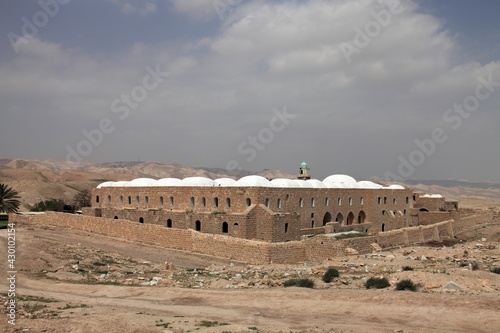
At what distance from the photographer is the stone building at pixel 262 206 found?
23.8m

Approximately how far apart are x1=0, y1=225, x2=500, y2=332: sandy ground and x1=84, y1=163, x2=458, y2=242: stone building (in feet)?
17.4

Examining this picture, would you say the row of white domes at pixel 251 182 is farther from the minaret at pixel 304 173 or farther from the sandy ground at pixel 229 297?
the sandy ground at pixel 229 297

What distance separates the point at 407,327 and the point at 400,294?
6.13 feet

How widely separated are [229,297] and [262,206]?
12.1m

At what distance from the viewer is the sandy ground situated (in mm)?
9023

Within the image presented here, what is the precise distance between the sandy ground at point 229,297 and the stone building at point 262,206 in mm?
5298

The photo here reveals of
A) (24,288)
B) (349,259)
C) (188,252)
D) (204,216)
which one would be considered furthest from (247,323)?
(204,216)

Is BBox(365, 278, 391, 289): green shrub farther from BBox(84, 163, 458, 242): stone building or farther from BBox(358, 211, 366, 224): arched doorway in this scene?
BBox(358, 211, 366, 224): arched doorway

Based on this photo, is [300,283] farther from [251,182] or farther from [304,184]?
[304,184]

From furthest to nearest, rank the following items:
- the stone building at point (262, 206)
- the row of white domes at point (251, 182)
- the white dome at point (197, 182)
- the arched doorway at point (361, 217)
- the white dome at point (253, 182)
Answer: the arched doorway at point (361, 217)
the white dome at point (197, 182)
the row of white domes at point (251, 182)
the white dome at point (253, 182)
the stone building at point (262, 206)

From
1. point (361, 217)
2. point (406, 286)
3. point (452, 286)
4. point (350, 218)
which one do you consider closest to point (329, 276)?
point (406, 286)

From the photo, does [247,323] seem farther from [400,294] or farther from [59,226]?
[59,226]

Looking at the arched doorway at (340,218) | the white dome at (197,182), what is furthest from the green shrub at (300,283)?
the arched doorway at (340,218)

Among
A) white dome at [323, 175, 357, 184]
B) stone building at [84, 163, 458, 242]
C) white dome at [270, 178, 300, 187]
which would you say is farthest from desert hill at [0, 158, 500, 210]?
white dome at [270, 178, 300, 187]
